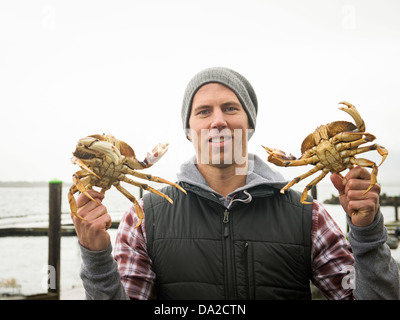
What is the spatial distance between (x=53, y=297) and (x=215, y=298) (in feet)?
20.9

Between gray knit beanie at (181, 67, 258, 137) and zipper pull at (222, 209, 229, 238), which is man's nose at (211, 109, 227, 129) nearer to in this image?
gray knit beanie at (181, 67, 258, 137)

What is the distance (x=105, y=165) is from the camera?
7.65 ft

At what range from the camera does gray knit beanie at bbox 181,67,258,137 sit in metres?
2.70

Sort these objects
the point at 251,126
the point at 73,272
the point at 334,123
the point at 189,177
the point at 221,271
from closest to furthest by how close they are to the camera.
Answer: the point at 221,271, the point at 334,123, the point at 189,177, the point at 251,126, the point at 73,272

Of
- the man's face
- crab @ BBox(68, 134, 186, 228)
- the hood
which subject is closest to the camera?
crab @ BBox(68, 134, 186, 228)

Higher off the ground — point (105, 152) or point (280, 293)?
point (105, 152)

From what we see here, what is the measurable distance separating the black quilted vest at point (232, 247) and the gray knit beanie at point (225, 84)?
2.37 ft

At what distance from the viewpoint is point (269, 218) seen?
249cm

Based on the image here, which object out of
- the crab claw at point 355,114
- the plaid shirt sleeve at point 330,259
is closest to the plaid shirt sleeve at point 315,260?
the plaid shirt sleeve at point 330,259

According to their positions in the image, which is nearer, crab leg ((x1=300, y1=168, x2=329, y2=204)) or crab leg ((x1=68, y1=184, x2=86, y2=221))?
crab leg ((x1=68, y1=184, x2=86, y2=221))

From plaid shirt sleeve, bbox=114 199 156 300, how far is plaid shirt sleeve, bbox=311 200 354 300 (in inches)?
50.2

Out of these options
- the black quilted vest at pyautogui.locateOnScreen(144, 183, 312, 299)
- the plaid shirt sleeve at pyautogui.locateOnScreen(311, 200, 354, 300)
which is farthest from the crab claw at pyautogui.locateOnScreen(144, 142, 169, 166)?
the plaid shirt sleeve at pyautogui.locateOnScreen(311, 200, 354, 300)

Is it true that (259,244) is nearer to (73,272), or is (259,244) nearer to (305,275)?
(305,275)

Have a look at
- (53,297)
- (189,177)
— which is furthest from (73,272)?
(189,177)
